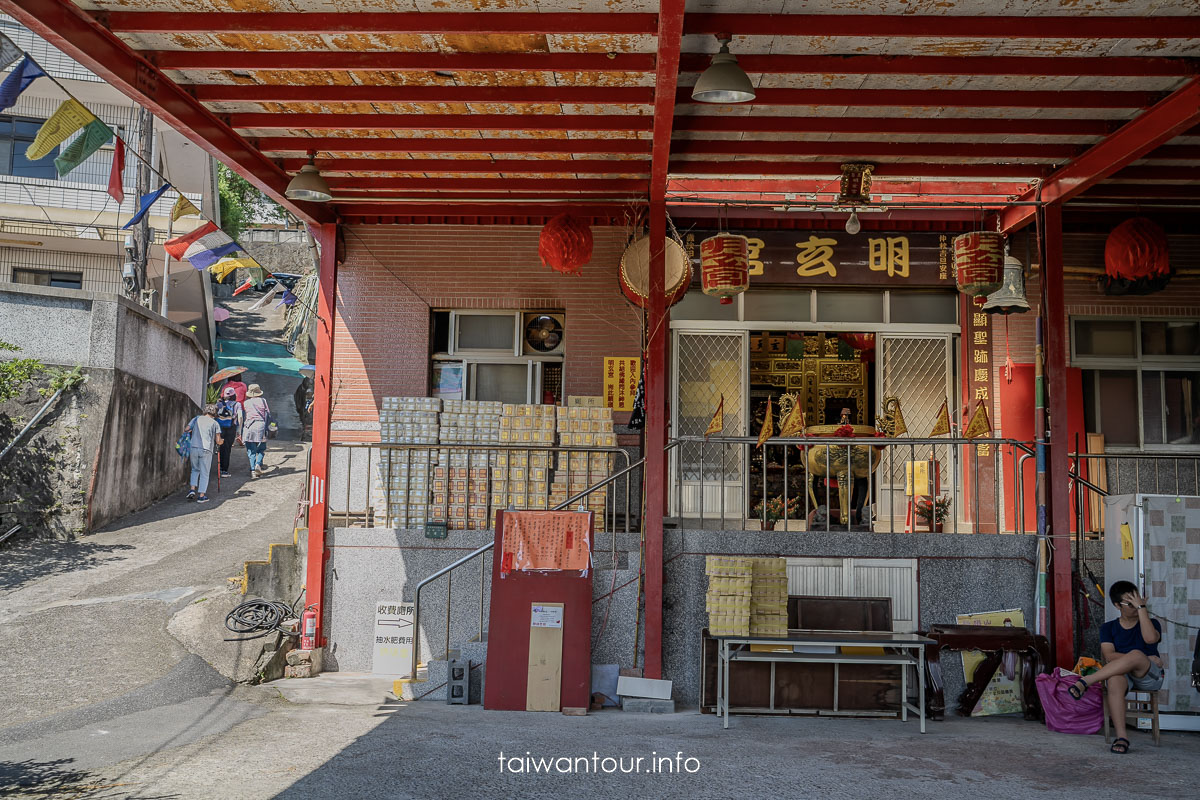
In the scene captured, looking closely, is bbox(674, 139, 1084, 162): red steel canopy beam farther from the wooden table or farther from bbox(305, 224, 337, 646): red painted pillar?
the wooden table

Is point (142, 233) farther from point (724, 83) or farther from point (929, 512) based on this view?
point (929, 512)

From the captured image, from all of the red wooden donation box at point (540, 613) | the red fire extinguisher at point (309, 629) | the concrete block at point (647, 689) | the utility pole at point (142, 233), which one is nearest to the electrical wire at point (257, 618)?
the red fire extinguisher at point (309, 629)

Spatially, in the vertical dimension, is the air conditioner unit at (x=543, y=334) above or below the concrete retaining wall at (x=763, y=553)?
above

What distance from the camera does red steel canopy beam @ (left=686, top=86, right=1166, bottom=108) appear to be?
7.16 meters

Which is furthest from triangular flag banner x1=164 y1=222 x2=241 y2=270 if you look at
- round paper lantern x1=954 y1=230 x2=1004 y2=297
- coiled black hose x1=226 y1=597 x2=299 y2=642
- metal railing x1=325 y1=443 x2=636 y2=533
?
round paper lantern x1=954 y1=230 x2=1004 y2=297

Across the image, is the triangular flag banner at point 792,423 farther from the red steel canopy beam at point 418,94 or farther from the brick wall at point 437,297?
the red steel canopy beam at point 418,94

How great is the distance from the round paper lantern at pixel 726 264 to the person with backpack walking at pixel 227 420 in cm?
1136

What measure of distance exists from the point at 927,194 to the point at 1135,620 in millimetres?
4644

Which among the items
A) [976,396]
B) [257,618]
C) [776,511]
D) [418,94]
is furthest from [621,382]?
[257,618]

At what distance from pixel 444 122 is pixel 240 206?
2519 cm

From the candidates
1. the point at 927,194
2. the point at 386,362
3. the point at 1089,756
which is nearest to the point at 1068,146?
the point at 927,194

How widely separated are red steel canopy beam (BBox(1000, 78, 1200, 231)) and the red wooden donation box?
5280 mm

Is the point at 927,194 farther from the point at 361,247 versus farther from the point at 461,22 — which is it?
the point at 361,247

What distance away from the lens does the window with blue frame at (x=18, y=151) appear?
19.3m
